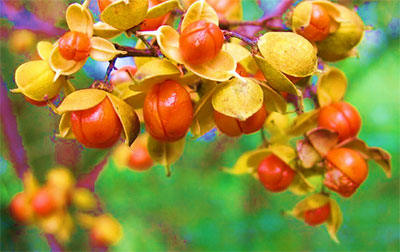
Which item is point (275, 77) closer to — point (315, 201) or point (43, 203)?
point (315, 201)

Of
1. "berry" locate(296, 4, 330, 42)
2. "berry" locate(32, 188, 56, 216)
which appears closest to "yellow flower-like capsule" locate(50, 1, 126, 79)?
"berry" locate(296, 4, 330, 42)

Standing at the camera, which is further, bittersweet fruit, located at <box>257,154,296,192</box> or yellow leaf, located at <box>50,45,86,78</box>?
bittersweet fruit, located at <box>257,154,296,192</box>

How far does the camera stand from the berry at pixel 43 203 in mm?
2068

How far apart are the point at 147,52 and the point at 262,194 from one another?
1.74m

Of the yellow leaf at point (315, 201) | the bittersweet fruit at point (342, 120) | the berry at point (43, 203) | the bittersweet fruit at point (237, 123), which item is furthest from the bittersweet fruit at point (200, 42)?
the berry at point (43, 203)

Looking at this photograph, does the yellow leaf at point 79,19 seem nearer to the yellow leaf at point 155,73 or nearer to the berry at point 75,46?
the berry at point 75,46

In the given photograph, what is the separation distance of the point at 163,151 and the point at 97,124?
0.72 feet

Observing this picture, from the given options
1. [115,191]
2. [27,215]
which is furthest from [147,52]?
[115,191]

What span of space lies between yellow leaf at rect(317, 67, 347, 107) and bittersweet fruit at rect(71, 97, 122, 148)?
0.48 m

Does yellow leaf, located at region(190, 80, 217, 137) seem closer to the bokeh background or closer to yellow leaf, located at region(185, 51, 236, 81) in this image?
yellow leaf, located at region(185, 51, 236, 81)

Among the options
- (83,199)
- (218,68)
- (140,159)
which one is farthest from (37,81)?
(83,199)

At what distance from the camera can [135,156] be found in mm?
2010

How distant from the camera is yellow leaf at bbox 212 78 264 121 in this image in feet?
2.60

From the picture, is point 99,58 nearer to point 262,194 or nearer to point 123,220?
point 262,194
